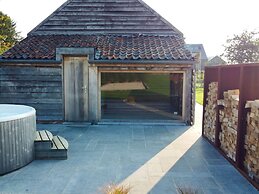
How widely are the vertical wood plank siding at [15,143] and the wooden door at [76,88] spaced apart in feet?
11.9

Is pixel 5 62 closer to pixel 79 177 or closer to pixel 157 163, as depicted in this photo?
pixel 79 177

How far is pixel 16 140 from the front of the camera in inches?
168

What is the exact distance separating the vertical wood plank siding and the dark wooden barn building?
370 centimetres

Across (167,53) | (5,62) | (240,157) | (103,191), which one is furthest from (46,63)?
(240,157)

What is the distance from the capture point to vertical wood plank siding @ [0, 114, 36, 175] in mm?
4098

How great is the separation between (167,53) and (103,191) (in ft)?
19.2

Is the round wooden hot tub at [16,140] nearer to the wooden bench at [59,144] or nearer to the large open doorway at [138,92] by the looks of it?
the wooden bench at [59,144]

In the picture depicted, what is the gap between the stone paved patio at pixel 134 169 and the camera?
12.2ft

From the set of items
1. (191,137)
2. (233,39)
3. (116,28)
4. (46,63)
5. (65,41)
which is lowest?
(191,137)

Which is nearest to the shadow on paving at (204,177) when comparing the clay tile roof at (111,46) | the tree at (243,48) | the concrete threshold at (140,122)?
the concrete threshold at (140,122)

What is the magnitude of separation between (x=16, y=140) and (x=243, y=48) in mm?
27985

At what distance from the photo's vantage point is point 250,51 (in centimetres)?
2623


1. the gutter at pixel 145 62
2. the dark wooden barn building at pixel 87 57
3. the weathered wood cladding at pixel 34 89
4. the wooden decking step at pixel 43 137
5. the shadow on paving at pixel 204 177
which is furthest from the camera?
the weathered wood cladding at pixel 34 89

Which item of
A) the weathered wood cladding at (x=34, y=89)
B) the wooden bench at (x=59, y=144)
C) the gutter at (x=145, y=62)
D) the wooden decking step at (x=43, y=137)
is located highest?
the gutter at (x=145, y=62)
